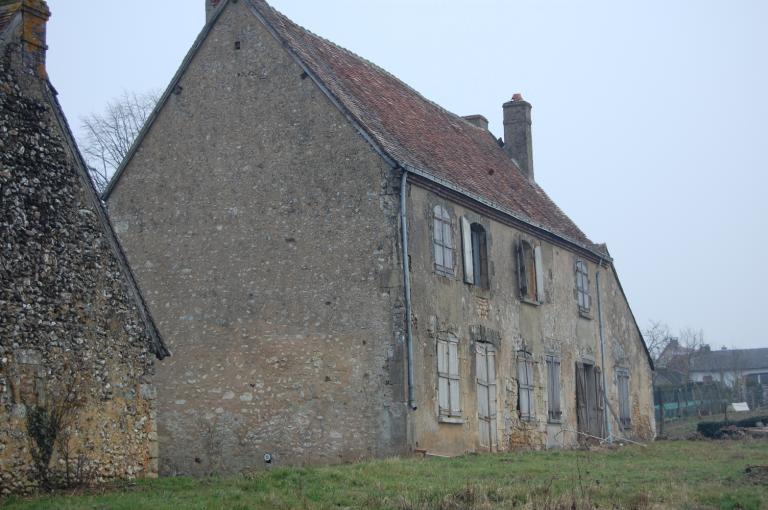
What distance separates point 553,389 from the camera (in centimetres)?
2567

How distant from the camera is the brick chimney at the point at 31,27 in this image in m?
14.6

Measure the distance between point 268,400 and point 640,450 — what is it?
7.81 meters

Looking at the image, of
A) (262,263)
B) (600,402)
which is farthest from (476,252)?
(600,402)

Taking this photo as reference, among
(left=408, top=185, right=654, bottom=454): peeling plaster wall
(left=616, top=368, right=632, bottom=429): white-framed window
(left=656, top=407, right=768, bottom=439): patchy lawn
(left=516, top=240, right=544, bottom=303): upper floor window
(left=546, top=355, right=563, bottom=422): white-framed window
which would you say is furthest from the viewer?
(left=656, top=407, right=768, bottom=439): patchy lawn

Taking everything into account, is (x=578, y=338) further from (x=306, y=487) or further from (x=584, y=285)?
(x=306, y=487)

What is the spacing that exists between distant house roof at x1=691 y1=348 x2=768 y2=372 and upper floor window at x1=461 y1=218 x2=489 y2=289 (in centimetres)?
6080

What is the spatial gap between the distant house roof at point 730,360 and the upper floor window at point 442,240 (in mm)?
62668

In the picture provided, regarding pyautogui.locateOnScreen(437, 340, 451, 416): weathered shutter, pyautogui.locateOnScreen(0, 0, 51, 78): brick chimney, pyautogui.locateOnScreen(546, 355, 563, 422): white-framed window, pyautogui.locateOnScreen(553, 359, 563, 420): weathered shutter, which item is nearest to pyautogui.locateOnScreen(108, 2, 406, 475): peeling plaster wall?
pyautogui.locateOnScreen(437, 340, 451, 416): weathered shutter

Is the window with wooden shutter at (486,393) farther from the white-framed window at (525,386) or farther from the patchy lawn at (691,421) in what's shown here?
the patchy lawn at (691,421)

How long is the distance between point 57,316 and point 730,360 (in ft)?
254

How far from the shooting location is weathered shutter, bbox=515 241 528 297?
2448 centimetres

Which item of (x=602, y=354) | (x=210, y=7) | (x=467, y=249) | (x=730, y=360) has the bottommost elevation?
(x=602, y=354)

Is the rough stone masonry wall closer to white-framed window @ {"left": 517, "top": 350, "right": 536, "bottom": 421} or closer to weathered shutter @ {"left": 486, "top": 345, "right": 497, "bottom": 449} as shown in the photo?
weathered shutter @ {"left": 486, "top": 345, "right": 497, "bottom": 449}

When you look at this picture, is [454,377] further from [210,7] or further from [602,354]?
[602,354]
